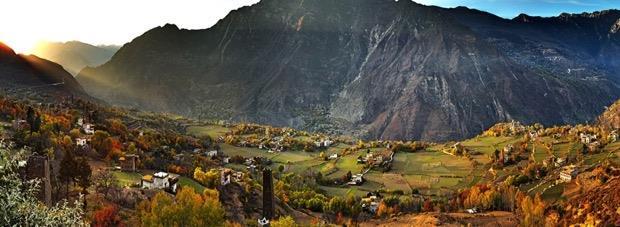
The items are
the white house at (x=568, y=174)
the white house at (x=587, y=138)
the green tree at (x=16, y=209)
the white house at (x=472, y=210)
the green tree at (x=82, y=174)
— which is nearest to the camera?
the green tree at (x=16, y=209)

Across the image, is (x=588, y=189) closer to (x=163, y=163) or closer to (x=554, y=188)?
Result: (x=554, y=188)

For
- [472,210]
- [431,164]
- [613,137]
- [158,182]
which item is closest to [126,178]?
[158,182]

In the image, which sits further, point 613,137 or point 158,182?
point 613,137

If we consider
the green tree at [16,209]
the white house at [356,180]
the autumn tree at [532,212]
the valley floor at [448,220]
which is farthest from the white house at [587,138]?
the green tree at [16,209]

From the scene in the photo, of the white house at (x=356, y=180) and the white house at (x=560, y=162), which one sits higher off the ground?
the white house at (x=560, y=162)

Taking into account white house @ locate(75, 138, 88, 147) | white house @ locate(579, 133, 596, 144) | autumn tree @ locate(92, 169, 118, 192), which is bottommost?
white house @ locate(579, 133, 596, 144)

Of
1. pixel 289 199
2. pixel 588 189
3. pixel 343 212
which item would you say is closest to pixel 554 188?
pixel 588 189

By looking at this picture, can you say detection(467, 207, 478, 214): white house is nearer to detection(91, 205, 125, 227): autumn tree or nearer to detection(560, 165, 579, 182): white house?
detection(560, 165, 579, 182): white house

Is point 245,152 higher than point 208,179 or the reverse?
the reverse

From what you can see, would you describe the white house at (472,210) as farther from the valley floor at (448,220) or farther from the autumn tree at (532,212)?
the autumn tree at (532,212)

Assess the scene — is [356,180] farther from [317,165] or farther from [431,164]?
[431,164]

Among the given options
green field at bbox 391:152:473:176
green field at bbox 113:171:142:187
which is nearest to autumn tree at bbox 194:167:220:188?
green field at bbox 113:171:142:187
